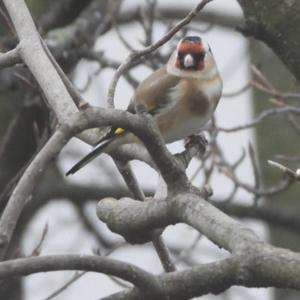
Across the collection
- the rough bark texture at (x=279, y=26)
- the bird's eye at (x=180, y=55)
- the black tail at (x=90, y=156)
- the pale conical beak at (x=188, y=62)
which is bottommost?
the black tail at (x=90, y=156)

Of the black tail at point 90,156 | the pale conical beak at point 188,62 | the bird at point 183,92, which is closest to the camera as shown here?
the black tail at point 90,156

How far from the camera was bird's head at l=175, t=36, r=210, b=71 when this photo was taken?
5414 millimetres

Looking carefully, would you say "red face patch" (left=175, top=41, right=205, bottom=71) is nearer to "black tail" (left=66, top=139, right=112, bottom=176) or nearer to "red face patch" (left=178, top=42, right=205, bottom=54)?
"red face patch" (left=178, top=42, right=205, bottom=54)

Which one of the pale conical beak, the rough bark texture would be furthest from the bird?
the rough bark texture

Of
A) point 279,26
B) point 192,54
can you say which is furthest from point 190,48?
point 279,26

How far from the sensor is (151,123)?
11.2 feet

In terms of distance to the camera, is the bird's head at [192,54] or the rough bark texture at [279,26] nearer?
the rough bark texture at [279,26]

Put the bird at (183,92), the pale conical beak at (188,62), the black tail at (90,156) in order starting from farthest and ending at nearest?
the pale conical beak at (188,62) → the bird at (183,92) → the black tail at (90,156)

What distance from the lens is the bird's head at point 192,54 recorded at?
5.41 m

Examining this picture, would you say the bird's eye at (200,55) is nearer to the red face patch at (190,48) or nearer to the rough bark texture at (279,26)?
the red face patch at (190,48)

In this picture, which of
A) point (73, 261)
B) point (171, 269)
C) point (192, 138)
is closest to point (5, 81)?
point (192, 138)

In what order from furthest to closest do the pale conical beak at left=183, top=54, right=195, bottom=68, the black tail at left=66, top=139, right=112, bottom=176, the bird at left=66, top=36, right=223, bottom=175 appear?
the pale conical beak at left=183, top=54, right=195, bottom=68 < the bird at left=66, top=36, right=223, bottom=175 < the black tail at left=66, top=139, right=112, bottom=176

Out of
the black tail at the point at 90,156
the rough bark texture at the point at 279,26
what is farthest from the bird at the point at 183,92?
the rough bark texture at the point at 279,26

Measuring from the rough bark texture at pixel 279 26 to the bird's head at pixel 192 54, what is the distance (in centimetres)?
84
